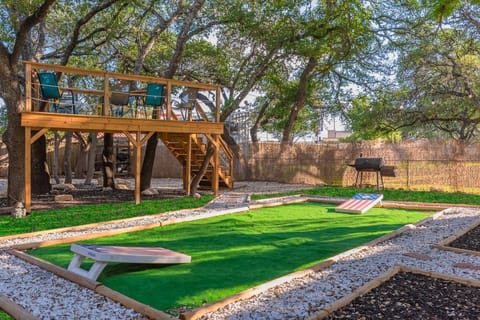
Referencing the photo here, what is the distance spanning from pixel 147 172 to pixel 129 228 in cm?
535

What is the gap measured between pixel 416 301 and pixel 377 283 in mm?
422

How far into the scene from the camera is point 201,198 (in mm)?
10047

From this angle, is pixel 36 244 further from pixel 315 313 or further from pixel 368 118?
pixel 368 118

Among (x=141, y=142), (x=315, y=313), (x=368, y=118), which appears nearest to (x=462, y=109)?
(x=368, y=118)

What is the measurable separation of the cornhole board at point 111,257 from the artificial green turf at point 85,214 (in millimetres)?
2630

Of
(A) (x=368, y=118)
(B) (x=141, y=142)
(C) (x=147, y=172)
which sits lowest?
(C) (x=147, y=172)

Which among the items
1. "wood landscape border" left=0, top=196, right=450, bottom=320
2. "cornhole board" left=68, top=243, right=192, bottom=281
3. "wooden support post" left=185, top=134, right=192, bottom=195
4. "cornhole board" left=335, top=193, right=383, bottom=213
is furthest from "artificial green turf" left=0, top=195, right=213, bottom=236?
"cornhole board" left=335, top=193, right=383, bottom=213

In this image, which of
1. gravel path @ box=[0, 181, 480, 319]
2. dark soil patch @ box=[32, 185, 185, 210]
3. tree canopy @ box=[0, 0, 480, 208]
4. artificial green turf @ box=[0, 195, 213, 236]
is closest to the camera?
gravel path @ box=[0, 181, 480, 319]

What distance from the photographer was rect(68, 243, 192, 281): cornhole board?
363cm

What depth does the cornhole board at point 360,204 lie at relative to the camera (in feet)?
26.5

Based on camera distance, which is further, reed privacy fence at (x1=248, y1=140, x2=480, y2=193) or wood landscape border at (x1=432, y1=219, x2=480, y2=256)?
reed privacy fence at (x1=248, y1=140, x2=480, y2=193)

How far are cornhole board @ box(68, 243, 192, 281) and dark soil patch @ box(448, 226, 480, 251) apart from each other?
3648 mm

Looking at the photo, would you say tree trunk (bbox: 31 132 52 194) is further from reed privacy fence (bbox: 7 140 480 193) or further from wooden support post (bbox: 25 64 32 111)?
reed privacy fence (bbox: 7 140 480 193)

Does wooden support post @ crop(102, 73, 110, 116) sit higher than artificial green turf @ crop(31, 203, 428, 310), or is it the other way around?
wooden support post @ crop(102, 73, 110, 116)
